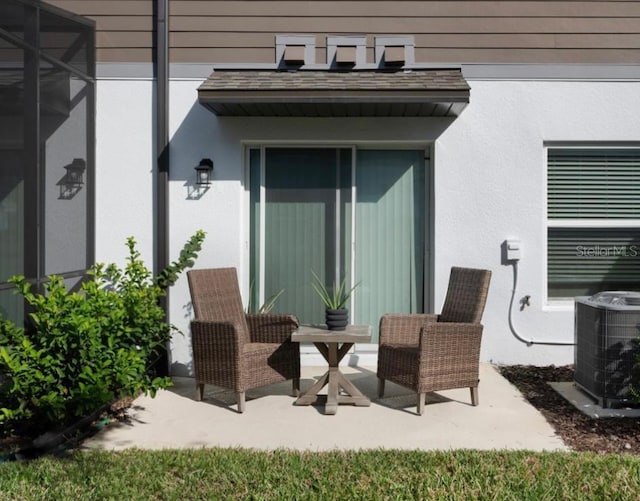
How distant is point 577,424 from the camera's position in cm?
421

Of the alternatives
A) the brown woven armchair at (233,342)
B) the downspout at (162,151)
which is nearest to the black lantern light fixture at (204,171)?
the downspout at (162,151)

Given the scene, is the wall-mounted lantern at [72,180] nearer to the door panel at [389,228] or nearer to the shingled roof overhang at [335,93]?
the shingled roof overhang at [335,93]

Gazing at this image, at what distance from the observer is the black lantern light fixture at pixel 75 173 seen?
543 centimetres

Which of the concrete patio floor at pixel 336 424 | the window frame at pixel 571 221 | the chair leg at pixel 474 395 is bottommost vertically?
the concrete patio floor at pixel 336 424

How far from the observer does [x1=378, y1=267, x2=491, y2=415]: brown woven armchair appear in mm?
4480

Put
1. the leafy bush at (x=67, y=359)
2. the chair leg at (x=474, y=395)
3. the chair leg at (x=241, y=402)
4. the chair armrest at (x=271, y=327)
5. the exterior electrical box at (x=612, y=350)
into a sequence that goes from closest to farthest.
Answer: the leafy bush at (x=67, y=359)
the exterior electrical box at (x=612, y=350)
the chair leg at (x=241, y=402)
the chair leg at (x=474, y=395)
the chair armrest at (x=271, y=327)

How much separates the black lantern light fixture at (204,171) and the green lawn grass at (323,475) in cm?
304

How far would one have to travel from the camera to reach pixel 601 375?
177 inches

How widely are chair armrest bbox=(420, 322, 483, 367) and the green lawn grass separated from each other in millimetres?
1009

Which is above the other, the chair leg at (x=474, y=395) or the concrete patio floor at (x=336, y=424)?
the chair leg at (x=474, y=395)

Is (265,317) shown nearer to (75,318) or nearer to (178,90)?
(75,318)

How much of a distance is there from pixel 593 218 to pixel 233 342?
4.05m

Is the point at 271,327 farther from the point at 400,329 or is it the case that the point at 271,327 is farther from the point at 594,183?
the point at 594,183

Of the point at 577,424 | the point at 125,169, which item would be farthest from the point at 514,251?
the point at 125,169
